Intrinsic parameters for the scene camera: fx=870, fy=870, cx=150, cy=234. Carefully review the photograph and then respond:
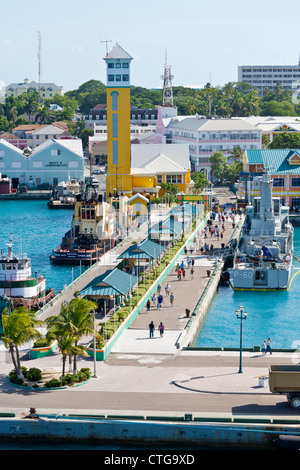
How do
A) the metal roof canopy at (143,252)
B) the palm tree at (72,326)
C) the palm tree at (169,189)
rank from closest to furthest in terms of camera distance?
the palm tree at (72,326) → the metal roof canopy at (143,252) → the palm tree at (169,189)

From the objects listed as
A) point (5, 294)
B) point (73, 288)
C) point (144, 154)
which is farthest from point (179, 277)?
point (144, 154)

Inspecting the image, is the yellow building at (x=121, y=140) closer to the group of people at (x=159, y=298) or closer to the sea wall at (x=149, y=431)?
the group of people at (x=159, y=298)

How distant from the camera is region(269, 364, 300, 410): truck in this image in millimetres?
34438

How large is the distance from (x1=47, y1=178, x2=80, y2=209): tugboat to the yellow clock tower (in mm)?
17005

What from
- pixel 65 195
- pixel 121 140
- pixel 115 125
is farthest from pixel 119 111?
pixel 65 195

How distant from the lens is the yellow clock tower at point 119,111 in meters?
108

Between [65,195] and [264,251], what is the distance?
207 ft

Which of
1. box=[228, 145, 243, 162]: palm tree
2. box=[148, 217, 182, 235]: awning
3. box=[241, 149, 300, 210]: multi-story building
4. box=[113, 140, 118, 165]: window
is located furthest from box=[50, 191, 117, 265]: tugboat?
box=[228, 145, 243, 162]: palm tree

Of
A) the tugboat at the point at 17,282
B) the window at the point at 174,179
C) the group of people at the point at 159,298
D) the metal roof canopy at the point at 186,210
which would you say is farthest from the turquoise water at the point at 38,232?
the window at the point at 174,179

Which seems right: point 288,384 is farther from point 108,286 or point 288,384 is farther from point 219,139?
point 219,139

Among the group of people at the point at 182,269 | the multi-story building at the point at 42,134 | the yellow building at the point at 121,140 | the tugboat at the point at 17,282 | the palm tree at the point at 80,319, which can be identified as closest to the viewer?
the palm tree at the point at 80,319

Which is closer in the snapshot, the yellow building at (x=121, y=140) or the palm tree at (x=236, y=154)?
the yellow building at (x=121, y=140)

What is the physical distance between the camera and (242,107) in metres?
197
